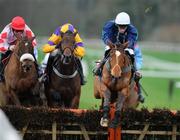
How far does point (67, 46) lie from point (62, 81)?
0.79 metres

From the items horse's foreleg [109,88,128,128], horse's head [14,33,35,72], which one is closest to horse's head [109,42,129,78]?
horse's foreleg [109,88,128,128]

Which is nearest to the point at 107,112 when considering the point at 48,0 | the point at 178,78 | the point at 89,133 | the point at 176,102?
the point at 89,133

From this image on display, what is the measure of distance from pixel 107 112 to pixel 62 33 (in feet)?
5.64

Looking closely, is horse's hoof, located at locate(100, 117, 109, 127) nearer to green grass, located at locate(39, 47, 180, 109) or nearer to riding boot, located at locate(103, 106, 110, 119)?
riding boot, located at locate(103, 106, 110, 119)

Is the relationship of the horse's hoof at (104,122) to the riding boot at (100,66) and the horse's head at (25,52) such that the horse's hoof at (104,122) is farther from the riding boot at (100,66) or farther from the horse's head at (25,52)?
the horse's head at (25,52)

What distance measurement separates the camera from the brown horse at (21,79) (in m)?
10.7

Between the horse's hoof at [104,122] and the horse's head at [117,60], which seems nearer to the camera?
the horse's hoof at [104,122]

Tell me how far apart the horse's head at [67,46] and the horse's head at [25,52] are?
435mm

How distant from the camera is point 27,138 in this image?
9680 mm

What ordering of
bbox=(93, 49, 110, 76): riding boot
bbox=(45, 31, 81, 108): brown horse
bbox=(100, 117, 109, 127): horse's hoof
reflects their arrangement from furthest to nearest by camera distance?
1. bbox=(45, 31, 81, 108): brown horse
2. bbox=(93, 49, 110, 76): riding boot
3. bbox=(100, 117, 109, 127): horse's hoof

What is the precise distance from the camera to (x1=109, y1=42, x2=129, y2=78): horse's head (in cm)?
1002

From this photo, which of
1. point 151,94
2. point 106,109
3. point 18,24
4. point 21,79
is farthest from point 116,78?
point 151,94

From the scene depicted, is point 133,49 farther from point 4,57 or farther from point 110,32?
point 4,57

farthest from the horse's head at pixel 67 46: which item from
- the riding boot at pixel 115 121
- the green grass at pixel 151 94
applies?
the green grass at pixel 151 94
